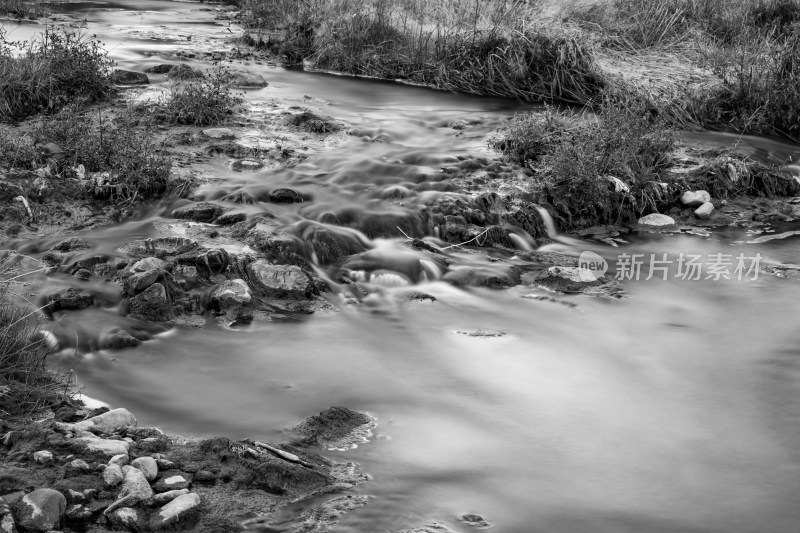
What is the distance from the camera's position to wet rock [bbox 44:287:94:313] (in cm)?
572

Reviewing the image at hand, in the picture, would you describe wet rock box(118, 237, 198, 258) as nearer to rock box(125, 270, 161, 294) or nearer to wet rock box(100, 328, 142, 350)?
rock box(125, 270, 161, 294)

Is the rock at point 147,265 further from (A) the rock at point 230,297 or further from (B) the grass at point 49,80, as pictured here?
(B) the grass at point 49,80

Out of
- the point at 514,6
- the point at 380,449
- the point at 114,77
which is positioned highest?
the point at 514,6

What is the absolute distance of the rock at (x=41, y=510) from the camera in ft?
11.0

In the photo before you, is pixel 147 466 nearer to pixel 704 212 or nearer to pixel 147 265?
pixel 147 265

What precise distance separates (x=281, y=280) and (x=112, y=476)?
9.22 feet

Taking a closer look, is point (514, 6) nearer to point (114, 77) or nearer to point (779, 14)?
point (779, 14)

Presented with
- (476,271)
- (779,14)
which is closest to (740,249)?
(476,271)

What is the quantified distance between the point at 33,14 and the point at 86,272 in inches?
469

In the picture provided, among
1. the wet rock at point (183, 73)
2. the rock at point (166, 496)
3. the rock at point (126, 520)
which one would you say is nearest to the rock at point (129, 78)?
the wet rock at point (183, 73)

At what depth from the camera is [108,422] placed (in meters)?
4.12

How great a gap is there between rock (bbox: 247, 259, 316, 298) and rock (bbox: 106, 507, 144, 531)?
2910 millimetres

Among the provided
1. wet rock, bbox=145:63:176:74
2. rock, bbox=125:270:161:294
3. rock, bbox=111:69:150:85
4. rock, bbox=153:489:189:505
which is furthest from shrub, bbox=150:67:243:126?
rock, bbox=153:489:189:505

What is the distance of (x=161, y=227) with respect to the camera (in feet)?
23.3
